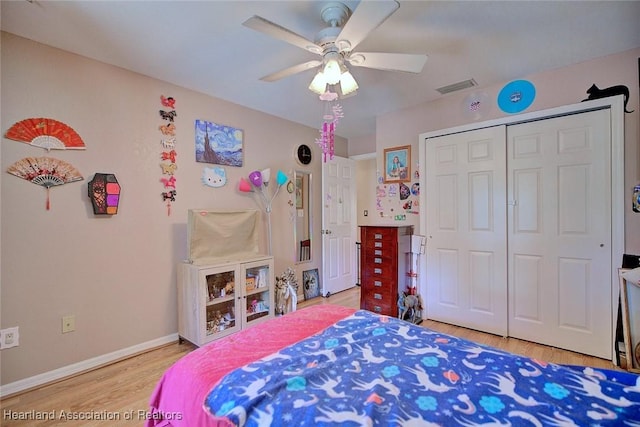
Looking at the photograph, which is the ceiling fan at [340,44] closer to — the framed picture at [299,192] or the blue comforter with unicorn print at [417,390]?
the blue comforter with unicorn print at [417,390]

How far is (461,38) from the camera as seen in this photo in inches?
77.4

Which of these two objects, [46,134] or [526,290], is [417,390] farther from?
[46,134]

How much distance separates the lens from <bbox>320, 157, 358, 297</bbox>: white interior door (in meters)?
3.91

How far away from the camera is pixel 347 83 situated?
1868 mm

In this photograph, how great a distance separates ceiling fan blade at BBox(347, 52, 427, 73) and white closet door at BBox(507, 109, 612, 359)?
1481mm

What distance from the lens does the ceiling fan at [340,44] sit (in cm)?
139

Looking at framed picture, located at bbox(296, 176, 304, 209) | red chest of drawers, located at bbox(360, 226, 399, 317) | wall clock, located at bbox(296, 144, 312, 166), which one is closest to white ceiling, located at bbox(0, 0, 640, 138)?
wall clock, located at bbox(296, 144, 312, 166)

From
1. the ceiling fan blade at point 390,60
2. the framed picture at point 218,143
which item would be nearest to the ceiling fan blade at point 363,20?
the ceiling fan blade at point 390,60

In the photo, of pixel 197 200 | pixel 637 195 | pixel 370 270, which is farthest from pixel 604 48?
pixel 197 200

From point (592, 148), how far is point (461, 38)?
1.40m

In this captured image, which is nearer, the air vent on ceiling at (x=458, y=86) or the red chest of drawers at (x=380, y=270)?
the air vent on ceiling at (x=458, y=86)

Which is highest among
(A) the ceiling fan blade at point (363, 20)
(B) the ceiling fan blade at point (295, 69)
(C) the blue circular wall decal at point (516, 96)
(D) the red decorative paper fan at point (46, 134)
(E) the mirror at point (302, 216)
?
(C) the blue circular wall decal at point (516, 96)

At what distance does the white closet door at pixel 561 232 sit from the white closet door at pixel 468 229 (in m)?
0.10

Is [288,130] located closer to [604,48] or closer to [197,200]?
[197,200]
